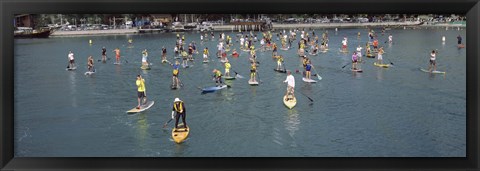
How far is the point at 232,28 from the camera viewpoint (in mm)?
10570

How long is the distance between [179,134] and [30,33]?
3.54 m

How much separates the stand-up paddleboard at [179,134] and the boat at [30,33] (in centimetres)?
321

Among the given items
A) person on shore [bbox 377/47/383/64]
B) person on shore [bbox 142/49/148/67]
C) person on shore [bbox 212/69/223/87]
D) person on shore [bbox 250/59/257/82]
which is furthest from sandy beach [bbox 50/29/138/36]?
person on shore [bbox 377/47/383/64]

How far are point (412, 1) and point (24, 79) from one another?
22.2 ft

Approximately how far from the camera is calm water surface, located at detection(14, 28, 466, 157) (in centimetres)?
990

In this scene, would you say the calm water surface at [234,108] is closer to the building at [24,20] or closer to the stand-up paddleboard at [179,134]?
the stand-up paddleboard at [179,134]

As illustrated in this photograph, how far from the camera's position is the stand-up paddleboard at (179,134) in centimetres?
1101

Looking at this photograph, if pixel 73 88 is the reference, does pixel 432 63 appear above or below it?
above

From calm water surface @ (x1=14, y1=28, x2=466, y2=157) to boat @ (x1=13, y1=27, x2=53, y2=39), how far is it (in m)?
0.17

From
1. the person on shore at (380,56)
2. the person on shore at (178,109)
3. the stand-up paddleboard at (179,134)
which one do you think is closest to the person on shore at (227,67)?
the person on shore at (178,109)

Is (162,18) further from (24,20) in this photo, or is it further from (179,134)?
(179,134)

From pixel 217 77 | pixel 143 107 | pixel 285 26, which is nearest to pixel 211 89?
pixel 217 77

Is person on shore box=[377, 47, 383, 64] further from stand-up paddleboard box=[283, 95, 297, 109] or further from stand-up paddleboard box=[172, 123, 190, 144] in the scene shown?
stand-up paddleboard box=[172, 123, 190, 144]

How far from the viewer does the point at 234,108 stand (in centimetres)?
1262
